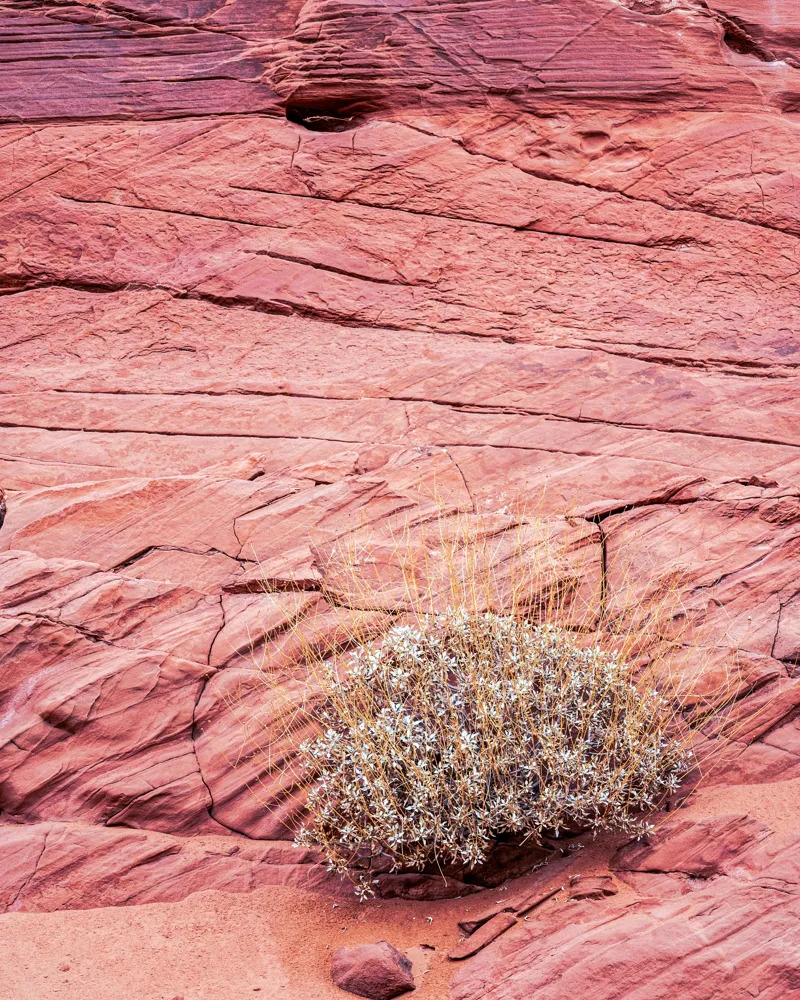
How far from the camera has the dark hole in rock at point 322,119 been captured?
802 centimetres

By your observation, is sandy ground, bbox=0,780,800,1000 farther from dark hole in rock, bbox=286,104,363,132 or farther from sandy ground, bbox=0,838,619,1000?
dark hole in rock, bbox=286,104,363,132

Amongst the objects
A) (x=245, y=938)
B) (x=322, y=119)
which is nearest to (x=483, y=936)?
(x=245, y=938)

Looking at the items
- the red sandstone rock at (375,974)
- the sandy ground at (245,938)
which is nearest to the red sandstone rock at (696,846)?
the sandy ground at (245,938)

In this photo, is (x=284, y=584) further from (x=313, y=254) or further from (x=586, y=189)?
(x=586, y=189)

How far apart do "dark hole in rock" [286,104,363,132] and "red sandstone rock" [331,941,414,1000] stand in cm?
661

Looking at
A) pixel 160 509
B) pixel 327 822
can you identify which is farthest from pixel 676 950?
pixel 160 509

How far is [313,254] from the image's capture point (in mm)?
7539

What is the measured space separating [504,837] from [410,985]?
33.4 inches

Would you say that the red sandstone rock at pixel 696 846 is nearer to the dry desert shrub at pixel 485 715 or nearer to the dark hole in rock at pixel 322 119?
the dry desert shrub at pixel 485 715

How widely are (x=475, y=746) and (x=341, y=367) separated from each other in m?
3.72

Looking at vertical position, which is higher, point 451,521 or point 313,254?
point 313,254

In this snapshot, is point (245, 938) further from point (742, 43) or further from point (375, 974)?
point (742, 43)

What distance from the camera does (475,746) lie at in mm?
4188

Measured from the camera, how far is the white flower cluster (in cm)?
410
